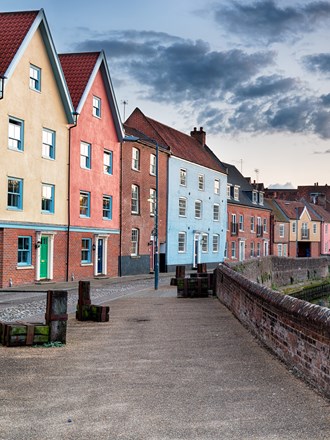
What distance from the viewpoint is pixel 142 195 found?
4234 cm

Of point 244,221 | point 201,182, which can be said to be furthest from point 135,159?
point 244,221

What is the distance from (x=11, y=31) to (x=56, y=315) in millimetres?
21798

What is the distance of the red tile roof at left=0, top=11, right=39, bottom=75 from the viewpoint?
27703mm

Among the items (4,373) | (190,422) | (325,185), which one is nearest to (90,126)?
(4,373)

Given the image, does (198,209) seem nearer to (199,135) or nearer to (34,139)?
(199,135)

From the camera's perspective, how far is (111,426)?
6.34 meters

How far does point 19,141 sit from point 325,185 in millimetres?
84840

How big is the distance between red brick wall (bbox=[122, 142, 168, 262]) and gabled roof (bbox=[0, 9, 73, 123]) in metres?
8.90

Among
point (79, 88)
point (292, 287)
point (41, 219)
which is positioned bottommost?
point (292, 287)

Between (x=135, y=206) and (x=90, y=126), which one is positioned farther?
(x=135, y=206)

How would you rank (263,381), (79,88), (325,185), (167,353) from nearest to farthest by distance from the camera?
(263,381) → (167,353) → (79,88) → (325,185)

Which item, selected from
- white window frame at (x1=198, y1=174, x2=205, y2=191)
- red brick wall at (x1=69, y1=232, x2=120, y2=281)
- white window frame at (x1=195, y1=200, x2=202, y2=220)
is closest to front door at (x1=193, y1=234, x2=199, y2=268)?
white window frame at (x1=195, y1=200, x2=202, y2=220)

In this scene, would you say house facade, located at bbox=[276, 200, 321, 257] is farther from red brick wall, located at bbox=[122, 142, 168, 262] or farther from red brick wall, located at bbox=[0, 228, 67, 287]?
red brick wall, located at bbox=[0, 228, 67, 287]

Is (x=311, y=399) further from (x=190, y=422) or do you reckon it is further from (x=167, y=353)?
(x=167, y=353)
